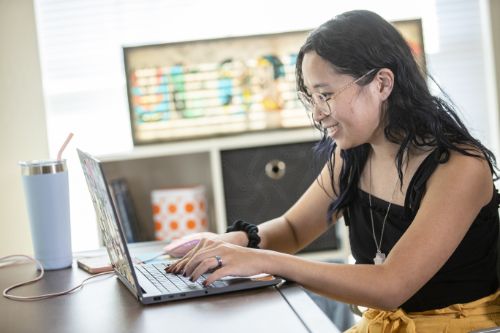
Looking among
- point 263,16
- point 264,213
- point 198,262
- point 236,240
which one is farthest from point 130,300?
point 263,16

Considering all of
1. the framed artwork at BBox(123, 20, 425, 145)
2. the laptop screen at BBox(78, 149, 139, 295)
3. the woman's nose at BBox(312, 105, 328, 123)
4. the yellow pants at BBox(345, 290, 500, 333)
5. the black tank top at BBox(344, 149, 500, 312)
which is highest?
the framed artwork at BBox(123, 20, 425, 145)

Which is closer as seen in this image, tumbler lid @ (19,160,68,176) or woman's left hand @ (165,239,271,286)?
woman's left hand @ (165,239,271,286)

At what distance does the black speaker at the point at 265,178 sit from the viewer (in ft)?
9.74

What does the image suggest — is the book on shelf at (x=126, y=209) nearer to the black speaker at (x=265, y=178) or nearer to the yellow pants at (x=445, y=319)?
the black speaker at (x=265, y=178)

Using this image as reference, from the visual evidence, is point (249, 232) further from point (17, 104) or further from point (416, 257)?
point (17, 104)

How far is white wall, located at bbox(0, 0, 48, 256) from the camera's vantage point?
3160 mm

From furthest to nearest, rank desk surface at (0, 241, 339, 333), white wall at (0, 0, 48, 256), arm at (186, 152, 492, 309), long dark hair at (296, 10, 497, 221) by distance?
white wall at (0, 0, 48, 256), long dark hair at (296, 10, 497, 221), arm at (186, 152, 492, 309), desk surface at (0, 241, 339, 333)

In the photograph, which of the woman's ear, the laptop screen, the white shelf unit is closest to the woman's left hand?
the laptop screen

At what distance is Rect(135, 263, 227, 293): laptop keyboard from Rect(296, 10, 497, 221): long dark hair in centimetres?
52

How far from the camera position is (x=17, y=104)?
318cm

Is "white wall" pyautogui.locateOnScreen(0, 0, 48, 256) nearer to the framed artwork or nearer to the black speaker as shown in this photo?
the framed artwork

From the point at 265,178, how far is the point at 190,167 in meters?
0.40

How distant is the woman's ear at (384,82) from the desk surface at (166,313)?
507 millimetres

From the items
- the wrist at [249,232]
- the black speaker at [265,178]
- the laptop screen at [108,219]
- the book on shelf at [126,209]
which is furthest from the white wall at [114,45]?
the laptop screen at [108,219]
